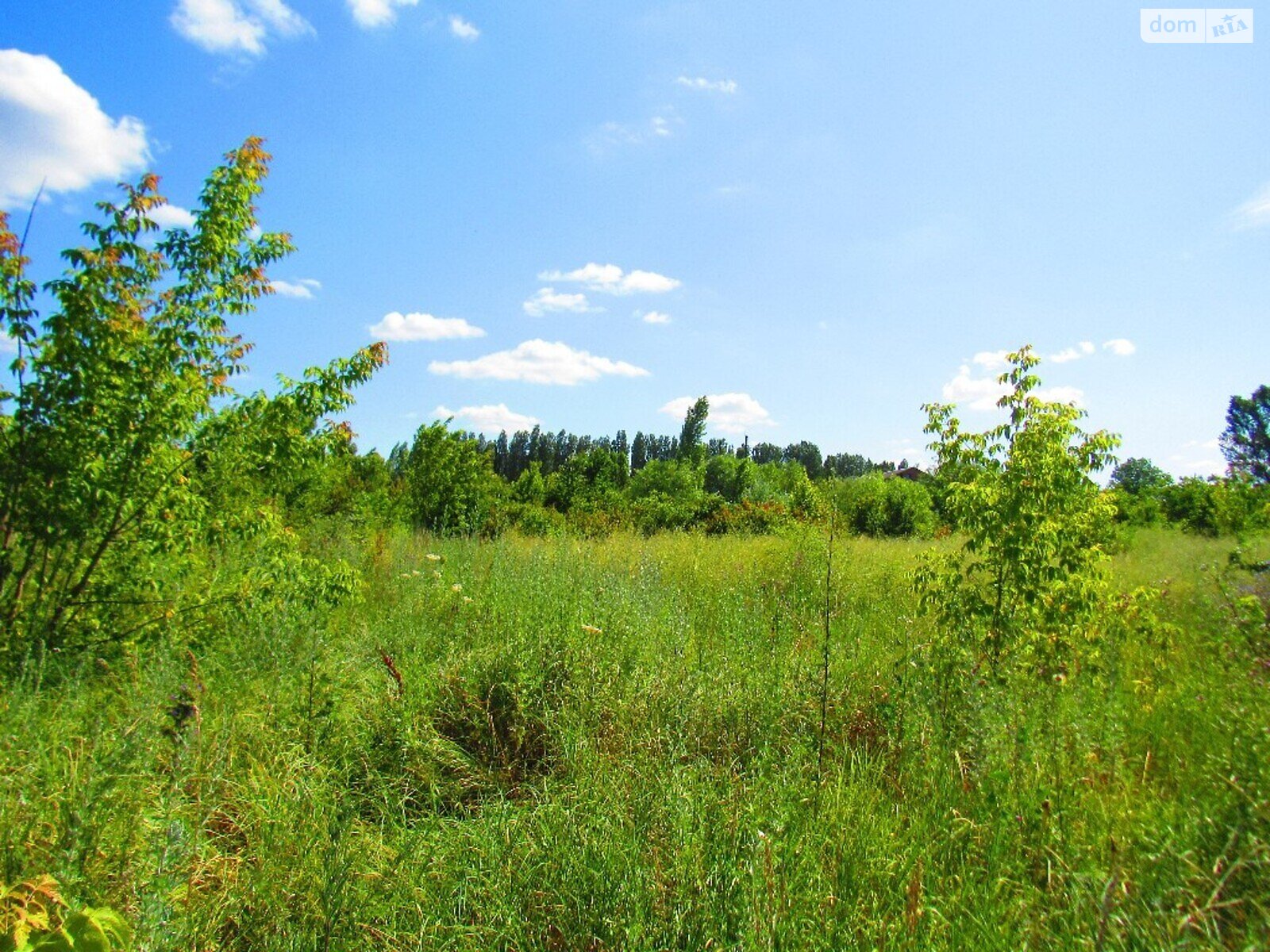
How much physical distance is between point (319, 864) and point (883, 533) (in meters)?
18.9

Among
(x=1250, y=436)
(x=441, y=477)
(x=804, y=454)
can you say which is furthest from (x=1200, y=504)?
(x=804, y=454)

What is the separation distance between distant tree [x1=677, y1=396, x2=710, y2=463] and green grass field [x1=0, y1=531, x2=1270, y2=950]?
26.5 m

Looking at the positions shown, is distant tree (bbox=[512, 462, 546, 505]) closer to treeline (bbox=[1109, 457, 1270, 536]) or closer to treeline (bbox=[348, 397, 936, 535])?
treeline (bbox=[348, 397, 936, 535])

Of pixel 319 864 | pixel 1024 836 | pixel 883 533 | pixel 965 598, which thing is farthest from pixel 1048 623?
pixel 883 533

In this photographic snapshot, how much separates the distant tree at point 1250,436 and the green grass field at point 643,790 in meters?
4.05

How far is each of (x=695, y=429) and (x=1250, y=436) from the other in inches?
809

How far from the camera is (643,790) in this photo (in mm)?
2771

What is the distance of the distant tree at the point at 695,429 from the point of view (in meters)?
31.3

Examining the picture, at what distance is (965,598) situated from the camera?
4227mm

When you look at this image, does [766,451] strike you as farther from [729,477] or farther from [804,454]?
[729,477]

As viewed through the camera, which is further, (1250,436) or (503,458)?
(503,458)

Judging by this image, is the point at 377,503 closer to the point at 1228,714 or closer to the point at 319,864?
the point at 319,864

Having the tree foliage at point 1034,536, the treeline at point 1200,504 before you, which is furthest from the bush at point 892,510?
the tree foliage at point 1034,536

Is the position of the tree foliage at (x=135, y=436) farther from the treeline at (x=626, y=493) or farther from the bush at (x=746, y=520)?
the bush at (x=746, y=520)
